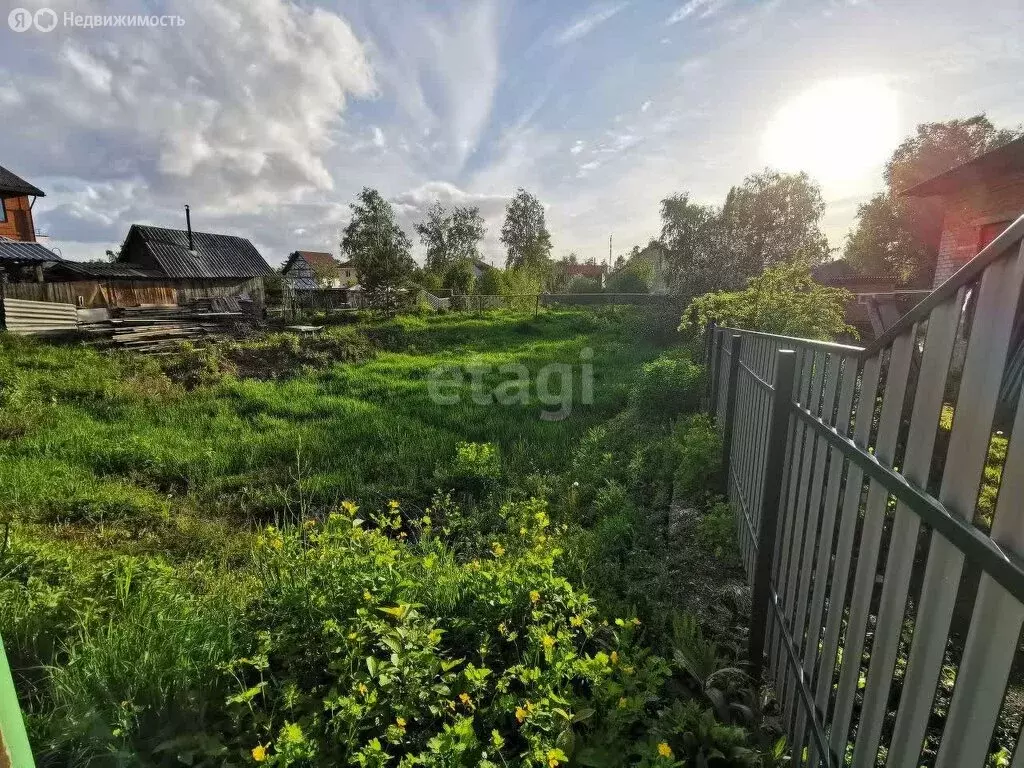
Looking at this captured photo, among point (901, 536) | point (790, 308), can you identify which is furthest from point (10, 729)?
point (790, 308)

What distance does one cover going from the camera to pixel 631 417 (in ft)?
23.2

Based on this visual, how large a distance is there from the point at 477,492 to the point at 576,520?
53.1 inches

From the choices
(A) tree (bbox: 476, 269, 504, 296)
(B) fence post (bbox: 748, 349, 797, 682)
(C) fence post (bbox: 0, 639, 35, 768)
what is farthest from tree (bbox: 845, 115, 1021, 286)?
(C) fence post (bbox: 0, 639, 35, 768)

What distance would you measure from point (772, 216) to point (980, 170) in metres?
19.2

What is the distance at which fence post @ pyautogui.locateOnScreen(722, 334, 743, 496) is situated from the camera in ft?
12.5

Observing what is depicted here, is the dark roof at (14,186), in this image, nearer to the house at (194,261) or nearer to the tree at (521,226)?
the house at (194,261)

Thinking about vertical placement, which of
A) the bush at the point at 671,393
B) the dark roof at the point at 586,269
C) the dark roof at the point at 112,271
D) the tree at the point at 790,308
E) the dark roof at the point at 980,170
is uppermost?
the dark roof at the point at 586,269

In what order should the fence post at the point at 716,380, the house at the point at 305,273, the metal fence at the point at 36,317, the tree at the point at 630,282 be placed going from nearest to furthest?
the fence post at the point at 716,380 → the metal fence at the point at 36,317 → the house at the point at 305,273 → the tree at the point at 630,282

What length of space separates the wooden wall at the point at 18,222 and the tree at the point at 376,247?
1514 centimetres

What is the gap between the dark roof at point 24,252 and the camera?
16.6 m

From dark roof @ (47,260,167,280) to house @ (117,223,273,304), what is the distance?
169mm

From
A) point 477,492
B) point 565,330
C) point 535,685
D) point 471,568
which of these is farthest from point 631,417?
point 565,330

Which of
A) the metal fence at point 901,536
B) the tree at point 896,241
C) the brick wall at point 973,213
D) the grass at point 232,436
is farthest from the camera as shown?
the tree at point 896,241

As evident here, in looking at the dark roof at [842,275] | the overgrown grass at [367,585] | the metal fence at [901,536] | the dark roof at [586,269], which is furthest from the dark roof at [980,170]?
the dark roof at [586,269]
